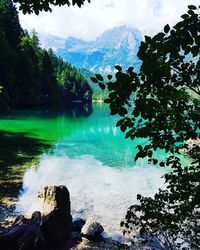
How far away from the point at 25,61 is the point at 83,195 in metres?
64.2

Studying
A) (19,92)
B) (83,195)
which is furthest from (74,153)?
(19,92)

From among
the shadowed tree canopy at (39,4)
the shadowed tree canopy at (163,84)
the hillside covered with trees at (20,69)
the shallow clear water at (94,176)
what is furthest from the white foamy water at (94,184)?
the hillside covered with trees at (20,69)

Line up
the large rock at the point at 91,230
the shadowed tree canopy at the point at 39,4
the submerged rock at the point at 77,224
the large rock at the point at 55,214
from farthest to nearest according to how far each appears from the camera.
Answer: the submerged rock at the point at 77,224 < the large rock at the point at 91,230 < the large rock at the point at 55,214 < the shadowed tree canopy at the point at 39,4

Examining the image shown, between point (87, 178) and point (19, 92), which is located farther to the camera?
point (19, 92)

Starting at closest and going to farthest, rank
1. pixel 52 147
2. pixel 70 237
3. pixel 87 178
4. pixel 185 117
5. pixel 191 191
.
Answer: pixel 185 117, pixel 191 191, pixel 70 237, pixel 87 178, pixel 52 147

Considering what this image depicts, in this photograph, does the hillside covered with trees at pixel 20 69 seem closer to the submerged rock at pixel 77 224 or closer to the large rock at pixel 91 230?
the submerged rock at pixel 77 224

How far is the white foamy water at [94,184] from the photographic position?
17.2m

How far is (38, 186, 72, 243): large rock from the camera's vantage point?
42.8ft

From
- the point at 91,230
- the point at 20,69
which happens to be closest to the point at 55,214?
the point at 91,230

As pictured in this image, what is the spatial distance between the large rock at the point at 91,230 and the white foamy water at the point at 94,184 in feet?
2.79

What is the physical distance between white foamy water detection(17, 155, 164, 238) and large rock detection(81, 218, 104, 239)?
0.85 m

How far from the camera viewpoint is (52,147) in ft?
116

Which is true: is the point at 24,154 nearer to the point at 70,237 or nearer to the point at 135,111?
the point at 70,237

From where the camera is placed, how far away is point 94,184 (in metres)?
22.7
